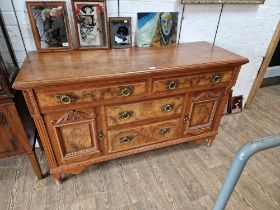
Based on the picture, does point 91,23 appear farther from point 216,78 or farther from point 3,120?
point 216,78

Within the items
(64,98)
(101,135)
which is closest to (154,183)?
(101,135)

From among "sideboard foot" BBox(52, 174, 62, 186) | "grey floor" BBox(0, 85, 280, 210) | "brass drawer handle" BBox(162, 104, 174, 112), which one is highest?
"brass drawer handle" BBox(162, 104, 174, 112)

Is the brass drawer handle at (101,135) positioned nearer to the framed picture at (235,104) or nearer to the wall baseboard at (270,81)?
the framed picture at (235,104)

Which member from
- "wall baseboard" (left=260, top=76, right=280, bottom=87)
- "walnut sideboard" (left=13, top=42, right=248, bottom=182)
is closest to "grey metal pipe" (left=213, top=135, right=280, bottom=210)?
"walnut sideboard" (left=13, top=42, right=248, bottom=182)

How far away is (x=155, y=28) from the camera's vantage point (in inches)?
63.3

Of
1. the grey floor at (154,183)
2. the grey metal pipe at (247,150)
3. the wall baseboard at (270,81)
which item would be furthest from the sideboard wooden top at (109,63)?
the wall baseboard at (270,81)

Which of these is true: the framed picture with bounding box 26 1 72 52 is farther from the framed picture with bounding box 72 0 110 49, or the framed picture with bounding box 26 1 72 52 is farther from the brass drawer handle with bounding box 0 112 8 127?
the brass drawer handle with bounding box 0 112 8 127

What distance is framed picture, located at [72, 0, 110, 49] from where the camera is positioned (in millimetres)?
1389

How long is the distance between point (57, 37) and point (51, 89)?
0.47 metres

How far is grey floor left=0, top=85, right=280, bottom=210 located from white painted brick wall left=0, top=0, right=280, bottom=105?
0.88m

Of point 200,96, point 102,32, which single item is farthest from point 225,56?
point 102,32

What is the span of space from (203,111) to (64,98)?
104cm

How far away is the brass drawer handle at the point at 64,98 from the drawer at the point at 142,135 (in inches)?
15.0

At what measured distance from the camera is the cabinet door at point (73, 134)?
125cm
